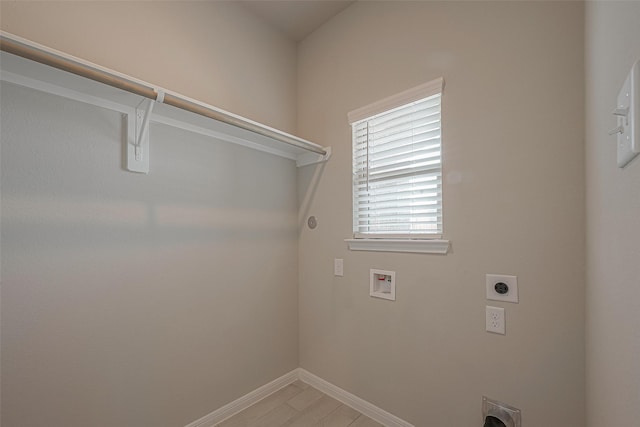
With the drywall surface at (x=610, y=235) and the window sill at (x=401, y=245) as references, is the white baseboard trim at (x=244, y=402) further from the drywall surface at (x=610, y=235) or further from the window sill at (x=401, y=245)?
the drywall surface at (x=610, y=235)

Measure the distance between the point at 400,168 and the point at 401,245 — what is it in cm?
48

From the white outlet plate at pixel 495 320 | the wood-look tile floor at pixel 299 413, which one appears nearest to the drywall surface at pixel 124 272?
the wood-look tile floor at pixel 299 413

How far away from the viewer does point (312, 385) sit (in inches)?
86.7

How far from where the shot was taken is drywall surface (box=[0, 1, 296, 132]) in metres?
1.32

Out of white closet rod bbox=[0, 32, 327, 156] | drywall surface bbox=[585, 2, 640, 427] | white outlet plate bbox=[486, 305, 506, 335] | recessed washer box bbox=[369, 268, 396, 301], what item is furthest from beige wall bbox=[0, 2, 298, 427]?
drywall surface bbox=[585, 2, 640, 427]

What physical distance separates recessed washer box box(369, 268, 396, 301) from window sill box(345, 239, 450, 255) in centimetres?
15

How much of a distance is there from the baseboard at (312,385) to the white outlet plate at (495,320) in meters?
0.82

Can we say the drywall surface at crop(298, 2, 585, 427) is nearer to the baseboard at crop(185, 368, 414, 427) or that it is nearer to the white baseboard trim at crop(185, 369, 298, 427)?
the baseboard at crop(185, 368, 414, 427)

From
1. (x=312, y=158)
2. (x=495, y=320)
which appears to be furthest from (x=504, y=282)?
(x=312, y=158)

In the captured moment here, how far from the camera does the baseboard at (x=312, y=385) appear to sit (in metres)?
1.76

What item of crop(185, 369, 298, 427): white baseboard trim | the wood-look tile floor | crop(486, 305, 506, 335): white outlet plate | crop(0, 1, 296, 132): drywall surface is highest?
crop(0, 1, 296, 132): drywall surface

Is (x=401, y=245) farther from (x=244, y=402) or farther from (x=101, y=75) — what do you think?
(x=101, y=75)

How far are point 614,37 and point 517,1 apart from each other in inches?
35.3

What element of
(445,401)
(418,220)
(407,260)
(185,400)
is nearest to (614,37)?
(418,220)
